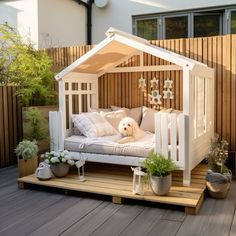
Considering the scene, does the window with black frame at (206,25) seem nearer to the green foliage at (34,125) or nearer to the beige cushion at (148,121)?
the beige cushion at (148,121)

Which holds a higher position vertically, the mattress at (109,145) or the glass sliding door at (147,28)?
the glass sliding door at (147,28)

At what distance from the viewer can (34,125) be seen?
17.6 feet

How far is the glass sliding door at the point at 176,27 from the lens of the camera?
7.60 metres

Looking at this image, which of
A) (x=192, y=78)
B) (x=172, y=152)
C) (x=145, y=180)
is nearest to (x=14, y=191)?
(x=145, y=180)

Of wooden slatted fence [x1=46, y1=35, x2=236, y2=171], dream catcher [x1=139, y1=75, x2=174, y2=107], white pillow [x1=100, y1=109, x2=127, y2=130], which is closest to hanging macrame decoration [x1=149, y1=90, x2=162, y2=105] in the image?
dream catcher [x1=139, y1=75, x2=174, y2=107]

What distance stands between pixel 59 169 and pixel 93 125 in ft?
2.80

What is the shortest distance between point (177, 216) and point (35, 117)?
2.86 meters

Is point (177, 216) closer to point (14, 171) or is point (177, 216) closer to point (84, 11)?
point (14, 171)

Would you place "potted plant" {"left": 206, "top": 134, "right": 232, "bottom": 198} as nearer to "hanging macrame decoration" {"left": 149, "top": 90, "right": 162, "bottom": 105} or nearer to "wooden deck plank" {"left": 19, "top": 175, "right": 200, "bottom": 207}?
"wooden deck plank" {"left": 19, "top": 175, "right": 200, "bottom": 207}

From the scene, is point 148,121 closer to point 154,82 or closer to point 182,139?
point 154,82

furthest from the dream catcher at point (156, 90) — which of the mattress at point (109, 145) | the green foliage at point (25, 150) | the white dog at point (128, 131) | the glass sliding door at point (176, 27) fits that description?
the glass sliding door at point (176, 27)

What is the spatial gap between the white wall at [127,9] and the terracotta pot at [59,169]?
4443 mm

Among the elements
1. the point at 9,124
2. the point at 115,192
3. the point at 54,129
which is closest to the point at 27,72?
the point at 9,124

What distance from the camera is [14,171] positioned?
5414mm
